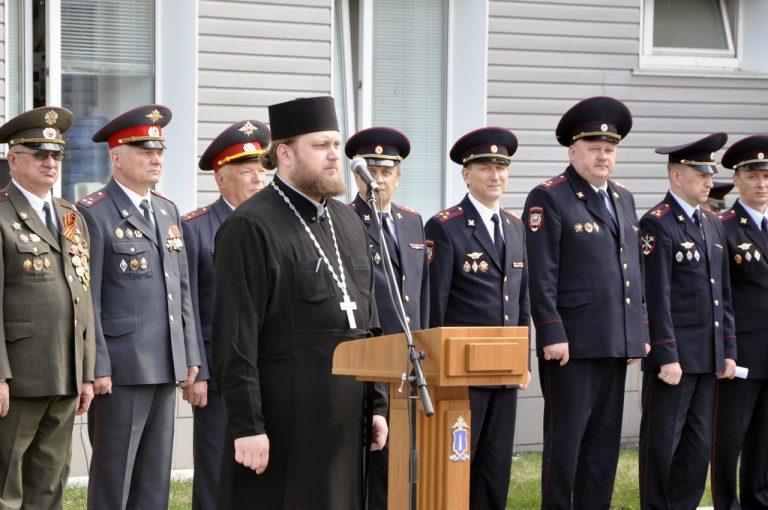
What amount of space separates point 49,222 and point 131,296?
535 millimetres

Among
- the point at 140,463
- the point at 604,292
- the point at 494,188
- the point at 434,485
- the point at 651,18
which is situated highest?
the point at 651,18

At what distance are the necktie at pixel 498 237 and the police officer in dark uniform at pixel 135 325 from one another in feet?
5.74

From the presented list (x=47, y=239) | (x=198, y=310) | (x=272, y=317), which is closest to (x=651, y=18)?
(x=198, y=310)

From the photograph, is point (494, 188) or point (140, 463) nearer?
point (140, 463)

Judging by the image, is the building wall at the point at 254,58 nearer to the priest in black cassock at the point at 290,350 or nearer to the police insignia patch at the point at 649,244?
the police insignia patch at the point at 649,244

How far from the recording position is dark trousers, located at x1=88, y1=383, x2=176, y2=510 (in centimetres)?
605

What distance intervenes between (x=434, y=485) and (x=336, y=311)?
780 millimetres

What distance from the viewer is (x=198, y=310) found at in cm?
680

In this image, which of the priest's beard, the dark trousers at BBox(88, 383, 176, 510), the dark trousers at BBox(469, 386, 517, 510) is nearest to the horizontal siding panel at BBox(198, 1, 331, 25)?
the dark trousers at BBox(88, 383, 176, 510)

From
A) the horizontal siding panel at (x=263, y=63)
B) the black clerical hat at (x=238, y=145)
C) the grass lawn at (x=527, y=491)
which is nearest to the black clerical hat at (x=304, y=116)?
the black clerical hat at (x=238, y=145)

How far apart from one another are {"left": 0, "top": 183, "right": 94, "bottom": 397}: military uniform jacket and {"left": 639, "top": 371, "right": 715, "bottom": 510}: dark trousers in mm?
3311

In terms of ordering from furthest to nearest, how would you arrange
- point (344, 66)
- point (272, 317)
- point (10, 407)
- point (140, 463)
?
point (344, 66) < point (140, 463) < point (10, 407) < point (272, 317)

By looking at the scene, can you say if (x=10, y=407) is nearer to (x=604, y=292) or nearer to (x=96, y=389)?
(x=96, y=389)

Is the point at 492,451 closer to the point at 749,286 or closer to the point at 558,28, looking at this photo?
the point at 749,286
